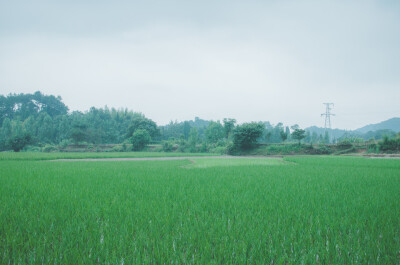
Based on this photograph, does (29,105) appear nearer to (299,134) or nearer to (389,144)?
(299,134)

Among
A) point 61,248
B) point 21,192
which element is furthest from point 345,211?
point 21,192

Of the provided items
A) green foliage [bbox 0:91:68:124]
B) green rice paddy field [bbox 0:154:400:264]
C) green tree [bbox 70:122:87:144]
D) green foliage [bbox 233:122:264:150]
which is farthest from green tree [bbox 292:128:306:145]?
green foliage [bbox 0:91:68:124]

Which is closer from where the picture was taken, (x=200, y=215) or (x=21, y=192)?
(x=200, y=215)

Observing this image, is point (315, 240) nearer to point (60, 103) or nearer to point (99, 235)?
point (99, 235)

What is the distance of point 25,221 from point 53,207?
65 centimetres

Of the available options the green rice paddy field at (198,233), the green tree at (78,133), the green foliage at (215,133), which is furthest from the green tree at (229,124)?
the green rice paddy field at (198,233)

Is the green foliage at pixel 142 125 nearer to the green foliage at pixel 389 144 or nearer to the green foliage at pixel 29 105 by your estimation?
the green foliage at pixel 29 105

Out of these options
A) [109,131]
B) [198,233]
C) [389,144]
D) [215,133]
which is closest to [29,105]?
[109,131]

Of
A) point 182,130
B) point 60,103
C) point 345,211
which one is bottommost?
point 345,211

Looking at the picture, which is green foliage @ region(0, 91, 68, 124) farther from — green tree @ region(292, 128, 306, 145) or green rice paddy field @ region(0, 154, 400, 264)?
green rice paddy field @ region(0, 154, 400, 264)

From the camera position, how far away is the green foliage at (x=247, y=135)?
31.8 metres

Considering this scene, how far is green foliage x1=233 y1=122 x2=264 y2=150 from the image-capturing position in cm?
3181

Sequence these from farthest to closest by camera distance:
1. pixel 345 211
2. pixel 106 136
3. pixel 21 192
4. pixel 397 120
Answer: pixel 397 120 < pixel 106 136 < pixel 21 192 < pixel 345 211

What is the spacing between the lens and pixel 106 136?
5491 centimetres
